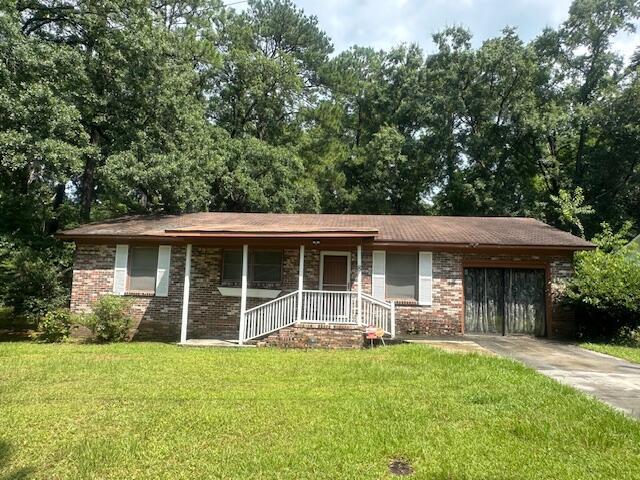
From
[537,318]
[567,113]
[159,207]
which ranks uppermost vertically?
[567,113]

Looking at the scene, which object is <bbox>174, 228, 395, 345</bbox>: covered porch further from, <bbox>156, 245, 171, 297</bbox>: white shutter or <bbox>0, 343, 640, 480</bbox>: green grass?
<bbox>0, 343, 640, 480</bbox>: green grass

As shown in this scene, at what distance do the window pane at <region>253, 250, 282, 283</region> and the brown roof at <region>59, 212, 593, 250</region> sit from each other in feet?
2.90

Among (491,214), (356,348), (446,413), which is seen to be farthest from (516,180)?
(446,413)

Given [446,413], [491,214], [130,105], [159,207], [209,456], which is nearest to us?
[209,456]

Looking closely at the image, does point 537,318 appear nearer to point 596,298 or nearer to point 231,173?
point 596,298

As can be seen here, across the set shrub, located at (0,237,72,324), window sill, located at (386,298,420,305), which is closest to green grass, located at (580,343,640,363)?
window sill, located at (386,298,420,305)

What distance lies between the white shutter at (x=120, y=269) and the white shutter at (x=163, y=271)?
974 mm

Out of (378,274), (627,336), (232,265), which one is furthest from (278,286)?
(627,336)

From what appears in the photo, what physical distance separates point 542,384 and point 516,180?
19.6m

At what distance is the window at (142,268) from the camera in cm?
1259

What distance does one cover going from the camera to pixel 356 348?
9.91 m

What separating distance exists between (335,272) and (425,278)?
254 centimetres

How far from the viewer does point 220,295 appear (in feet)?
40.4

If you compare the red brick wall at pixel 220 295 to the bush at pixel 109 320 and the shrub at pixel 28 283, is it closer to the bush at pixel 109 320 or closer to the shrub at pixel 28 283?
the bush at pixel 109 320
